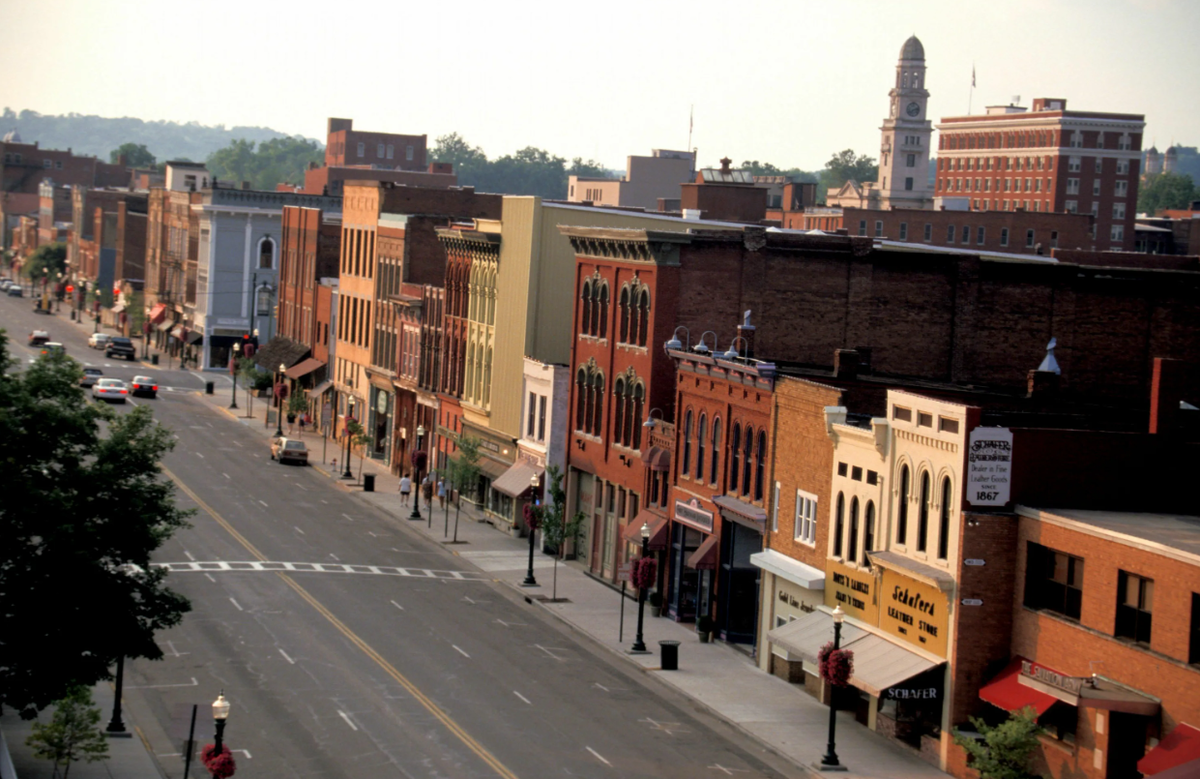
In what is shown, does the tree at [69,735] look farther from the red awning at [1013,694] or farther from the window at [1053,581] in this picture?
the window at [1053,581]

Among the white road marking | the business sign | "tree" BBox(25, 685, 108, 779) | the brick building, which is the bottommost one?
the white road marking

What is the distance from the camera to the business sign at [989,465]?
36812 millimetres

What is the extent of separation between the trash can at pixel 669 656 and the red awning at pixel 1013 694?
11.1 metres

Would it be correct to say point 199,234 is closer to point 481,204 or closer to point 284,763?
point 481,204

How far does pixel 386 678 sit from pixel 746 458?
13.6 meters

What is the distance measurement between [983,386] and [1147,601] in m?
24.7

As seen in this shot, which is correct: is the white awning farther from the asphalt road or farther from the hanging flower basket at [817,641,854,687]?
the hanging flower basket at [817,641,854,687]

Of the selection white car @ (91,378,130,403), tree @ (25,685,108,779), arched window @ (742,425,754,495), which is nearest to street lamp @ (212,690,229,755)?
tree @ (25,685,108,779)

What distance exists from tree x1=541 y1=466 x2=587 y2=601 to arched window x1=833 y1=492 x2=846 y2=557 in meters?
16.1

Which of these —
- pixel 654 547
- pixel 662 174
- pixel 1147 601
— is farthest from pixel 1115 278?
pixel 662 174

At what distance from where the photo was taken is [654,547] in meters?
54.8

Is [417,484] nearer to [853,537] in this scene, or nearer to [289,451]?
[289,451]

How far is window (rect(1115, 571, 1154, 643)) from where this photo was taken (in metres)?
32.8

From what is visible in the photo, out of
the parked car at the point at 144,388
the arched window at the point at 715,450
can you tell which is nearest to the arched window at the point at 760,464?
the arched window at the point at 715,450
